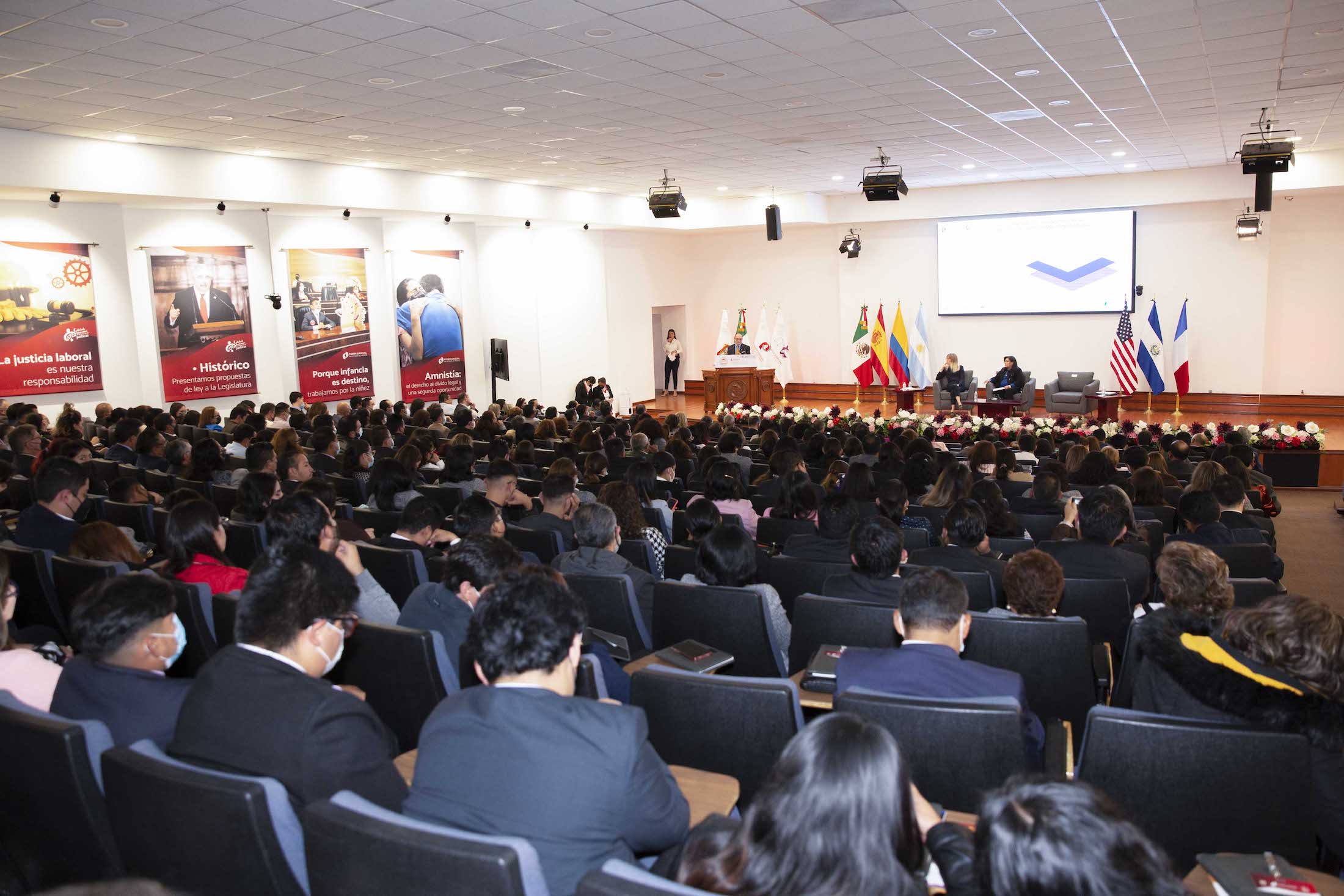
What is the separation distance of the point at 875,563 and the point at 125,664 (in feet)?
9.05

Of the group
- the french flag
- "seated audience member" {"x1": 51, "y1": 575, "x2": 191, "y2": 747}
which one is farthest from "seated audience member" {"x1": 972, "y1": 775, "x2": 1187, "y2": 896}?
the french flag

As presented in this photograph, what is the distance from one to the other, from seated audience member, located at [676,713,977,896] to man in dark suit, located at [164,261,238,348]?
13401 mm

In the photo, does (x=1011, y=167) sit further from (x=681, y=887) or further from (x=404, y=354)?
(x=681, y=887)

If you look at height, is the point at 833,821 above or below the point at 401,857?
above

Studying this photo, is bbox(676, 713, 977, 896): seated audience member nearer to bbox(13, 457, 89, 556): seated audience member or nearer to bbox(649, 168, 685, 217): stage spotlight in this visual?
bbox(13, 457, 89, 556): seated audience member

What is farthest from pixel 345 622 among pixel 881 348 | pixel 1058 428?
pixel 881 348

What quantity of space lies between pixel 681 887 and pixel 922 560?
11.5 feet

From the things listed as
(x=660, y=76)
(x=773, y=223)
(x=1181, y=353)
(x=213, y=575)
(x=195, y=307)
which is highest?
(x=660, y=76)

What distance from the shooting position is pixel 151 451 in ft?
27.6

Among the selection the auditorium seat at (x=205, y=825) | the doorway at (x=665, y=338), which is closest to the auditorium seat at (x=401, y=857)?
the auditorium seat at (x=205, y=825)

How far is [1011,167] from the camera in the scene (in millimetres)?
15219

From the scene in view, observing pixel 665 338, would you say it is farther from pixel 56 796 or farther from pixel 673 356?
pixel 56 796

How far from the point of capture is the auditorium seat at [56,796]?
7.43ft

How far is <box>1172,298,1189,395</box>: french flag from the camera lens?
1634 centimetres
